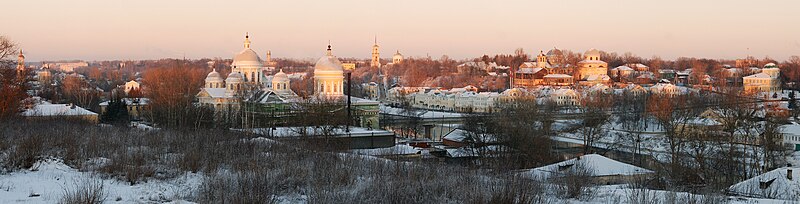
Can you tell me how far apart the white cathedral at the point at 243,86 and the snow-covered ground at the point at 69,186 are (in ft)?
91.8

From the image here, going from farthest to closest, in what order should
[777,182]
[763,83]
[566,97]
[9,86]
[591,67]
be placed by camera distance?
[591,67], [763,83], [566,97], [9,86], [777,182]

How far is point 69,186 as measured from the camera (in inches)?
324

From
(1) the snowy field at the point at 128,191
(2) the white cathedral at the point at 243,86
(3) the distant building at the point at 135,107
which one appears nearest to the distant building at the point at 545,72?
(2) the white cathedral at the point at 243,86

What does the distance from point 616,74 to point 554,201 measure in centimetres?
9067

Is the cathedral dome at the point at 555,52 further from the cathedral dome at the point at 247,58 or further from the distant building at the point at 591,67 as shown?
the cathedral dome at the point at 247,58

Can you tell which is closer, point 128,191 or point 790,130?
point 128,191

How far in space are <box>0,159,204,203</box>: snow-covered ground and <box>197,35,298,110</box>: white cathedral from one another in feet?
91.8

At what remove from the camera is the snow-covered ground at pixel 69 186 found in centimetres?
755

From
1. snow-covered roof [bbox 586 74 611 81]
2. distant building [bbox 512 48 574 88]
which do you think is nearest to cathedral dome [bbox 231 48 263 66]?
distant building [bbox 512 48 574 88]

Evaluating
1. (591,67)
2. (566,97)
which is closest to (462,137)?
(566,97)

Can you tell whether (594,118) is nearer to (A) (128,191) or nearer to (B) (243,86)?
(B) (243,86)

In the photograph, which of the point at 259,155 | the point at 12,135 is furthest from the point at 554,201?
the point at 12,135

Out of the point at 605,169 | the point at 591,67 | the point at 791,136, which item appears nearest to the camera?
the point at 605,169

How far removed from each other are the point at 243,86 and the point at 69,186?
112ft
